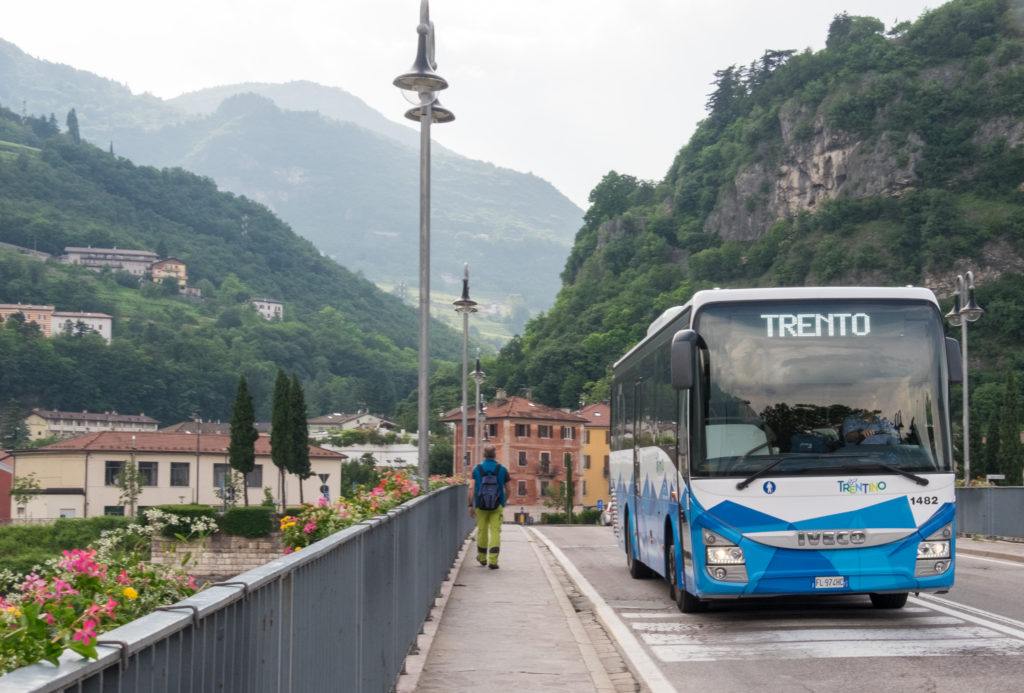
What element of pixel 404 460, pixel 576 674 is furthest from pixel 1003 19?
pixel 576 674

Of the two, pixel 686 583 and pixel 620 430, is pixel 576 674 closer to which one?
pixel 686 583

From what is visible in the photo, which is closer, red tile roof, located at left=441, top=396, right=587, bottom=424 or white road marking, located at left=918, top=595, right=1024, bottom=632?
white road marking, located at left=918, top=595, right=1024, bottom=632

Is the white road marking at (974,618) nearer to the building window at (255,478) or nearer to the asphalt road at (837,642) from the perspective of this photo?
the asphalt road at (837,642)

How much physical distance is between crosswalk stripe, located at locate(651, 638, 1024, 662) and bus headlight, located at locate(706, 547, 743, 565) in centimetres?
92

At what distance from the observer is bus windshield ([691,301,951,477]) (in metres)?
12.7

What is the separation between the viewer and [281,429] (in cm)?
11194

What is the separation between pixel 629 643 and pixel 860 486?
2.56 metres

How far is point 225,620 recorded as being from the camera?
398cm

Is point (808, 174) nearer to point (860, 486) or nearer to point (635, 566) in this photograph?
point (635, 566)

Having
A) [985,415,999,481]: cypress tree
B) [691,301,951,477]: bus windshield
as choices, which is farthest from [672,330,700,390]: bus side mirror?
[985,415,999,481]: cypress tree

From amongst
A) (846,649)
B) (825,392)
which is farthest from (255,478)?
(846,649)

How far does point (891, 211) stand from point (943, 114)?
15.2 meters

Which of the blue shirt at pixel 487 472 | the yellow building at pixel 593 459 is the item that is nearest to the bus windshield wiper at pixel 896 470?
the blue shirt at pixel 487 472

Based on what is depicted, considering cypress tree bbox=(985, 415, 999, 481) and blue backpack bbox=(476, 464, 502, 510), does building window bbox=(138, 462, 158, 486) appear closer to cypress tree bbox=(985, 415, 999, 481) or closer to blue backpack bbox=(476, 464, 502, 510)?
cypress tree bbox=(985, 415, 999, 481)
